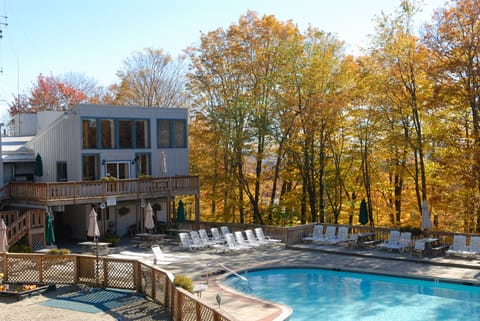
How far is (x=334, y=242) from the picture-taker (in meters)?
22.8

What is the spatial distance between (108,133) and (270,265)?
1173 centimetres

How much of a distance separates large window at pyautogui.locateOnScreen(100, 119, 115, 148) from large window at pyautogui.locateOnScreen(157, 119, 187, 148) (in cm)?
289

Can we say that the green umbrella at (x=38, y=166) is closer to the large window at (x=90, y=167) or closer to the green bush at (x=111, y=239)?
the large window at (x=90, y=167)

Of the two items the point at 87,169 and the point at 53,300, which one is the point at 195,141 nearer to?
the point at 87,169

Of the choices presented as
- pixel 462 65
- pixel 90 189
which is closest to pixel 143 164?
pixel 90 189

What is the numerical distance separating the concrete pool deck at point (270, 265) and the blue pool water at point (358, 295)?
0.38m

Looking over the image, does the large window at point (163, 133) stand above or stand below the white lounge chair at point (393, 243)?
above

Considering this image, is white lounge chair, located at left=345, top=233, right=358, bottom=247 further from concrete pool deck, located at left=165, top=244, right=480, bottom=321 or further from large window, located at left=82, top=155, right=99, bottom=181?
large window, located at left=82, top=155, right=99, bottom=181

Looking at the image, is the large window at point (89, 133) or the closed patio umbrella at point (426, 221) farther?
the large window at point (89, 133)

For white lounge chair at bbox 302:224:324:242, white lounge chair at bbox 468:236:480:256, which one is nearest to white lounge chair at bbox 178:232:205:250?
white lounge chair at bbox 302:224:324:242

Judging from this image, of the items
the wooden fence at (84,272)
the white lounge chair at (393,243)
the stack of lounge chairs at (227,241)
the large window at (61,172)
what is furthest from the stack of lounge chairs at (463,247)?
the large window at (61,172)

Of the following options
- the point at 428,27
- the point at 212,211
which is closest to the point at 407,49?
the point at 428,27

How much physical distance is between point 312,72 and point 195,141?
10.4 meters

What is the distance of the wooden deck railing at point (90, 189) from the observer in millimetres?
21734
